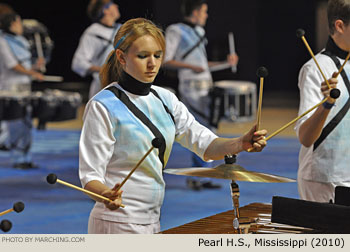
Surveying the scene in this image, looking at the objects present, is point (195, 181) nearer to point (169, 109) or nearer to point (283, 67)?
point (169, 109)

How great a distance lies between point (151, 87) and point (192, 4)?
4.09 metres

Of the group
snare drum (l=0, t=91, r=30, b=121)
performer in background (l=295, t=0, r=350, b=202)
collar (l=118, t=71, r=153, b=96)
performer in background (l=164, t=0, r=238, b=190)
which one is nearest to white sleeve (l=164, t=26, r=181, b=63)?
performer in background (l=164, t=0, r=238, b=190)

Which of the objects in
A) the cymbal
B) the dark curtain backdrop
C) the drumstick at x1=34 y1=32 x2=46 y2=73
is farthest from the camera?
the dark curtain backdrop

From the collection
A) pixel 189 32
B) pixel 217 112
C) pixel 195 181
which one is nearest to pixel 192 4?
pixel 189 32

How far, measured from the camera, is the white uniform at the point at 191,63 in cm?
696

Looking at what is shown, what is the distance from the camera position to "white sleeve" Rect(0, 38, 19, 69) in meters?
8.09

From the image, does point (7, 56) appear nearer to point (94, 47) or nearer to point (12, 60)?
point (12, 60)

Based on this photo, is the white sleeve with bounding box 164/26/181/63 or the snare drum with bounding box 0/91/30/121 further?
the snare drum with bounding box 0/91/30/121

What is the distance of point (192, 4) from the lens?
23.0ft

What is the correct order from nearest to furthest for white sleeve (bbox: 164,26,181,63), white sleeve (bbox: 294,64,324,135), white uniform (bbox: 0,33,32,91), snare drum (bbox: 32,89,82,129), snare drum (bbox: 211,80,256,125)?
white sleeve (bbox: 294,64,324,135) → white sleeve (bbox: 164,26,181,63) → snare drum (bbox: 211,80,256,125) → snare drum (bbox: 32,89,82,129) → white uniform (bbox: 0,33,32,91)

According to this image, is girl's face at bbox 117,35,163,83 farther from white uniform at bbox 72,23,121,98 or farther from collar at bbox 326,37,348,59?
white uniform at bbox 72,23,121,98

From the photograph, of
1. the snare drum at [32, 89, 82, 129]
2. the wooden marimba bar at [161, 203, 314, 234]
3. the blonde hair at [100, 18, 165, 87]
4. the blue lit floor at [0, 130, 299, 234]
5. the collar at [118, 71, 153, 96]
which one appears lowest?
the blue lit floor at [0, 130, 299, 234]

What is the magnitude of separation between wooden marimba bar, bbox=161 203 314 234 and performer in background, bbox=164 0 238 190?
3669 mm

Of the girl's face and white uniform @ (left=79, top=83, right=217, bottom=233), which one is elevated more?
the girl's face
